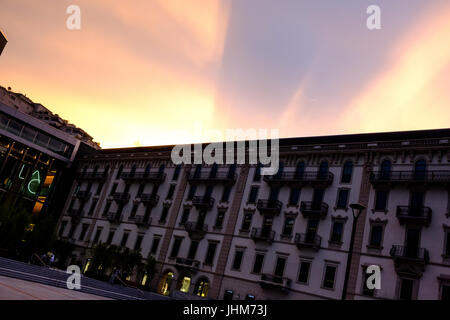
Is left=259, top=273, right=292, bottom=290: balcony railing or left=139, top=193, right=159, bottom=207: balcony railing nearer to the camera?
left=259, top=273, right=292, bottom=290: balcony railing

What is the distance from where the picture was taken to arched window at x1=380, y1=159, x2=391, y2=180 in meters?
31.5

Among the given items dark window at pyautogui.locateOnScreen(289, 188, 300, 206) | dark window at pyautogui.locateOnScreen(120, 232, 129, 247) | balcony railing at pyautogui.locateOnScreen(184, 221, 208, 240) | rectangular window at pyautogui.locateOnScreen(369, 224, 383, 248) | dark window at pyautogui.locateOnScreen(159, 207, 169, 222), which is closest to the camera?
rectangular window at pyautogui.locateOnScreen(369, 224, 383, 248)

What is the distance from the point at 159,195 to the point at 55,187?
20332 millimetres

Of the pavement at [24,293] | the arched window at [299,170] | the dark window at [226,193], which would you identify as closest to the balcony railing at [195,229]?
the dark window at [226,193]

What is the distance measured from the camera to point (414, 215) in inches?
1132

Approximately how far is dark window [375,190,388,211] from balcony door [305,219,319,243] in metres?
5.22

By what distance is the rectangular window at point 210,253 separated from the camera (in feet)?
125

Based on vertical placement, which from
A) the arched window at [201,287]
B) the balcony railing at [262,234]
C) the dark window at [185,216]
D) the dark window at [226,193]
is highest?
the dark window at [226,193]

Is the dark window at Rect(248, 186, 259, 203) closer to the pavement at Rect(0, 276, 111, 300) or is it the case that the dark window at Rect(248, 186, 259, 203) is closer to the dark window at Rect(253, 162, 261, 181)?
the dark window at Rect(253, 162, 261, 181)

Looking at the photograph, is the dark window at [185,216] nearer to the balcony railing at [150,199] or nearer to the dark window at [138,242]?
the balcony railing at [150,199]

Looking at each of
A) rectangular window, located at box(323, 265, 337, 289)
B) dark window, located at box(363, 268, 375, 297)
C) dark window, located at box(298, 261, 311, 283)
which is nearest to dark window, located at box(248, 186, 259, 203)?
dark window, located at box(298, 261, 311, 283)

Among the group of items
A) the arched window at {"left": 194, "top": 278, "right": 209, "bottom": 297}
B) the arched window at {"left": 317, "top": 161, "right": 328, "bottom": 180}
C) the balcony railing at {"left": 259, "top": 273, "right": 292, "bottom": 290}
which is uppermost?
the arched window at {"left": 317, "top": 161, "right": 328, "bottom": 180}

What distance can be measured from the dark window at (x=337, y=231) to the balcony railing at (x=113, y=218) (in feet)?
89.7

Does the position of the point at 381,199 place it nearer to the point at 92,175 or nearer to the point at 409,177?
the point at 409,177
